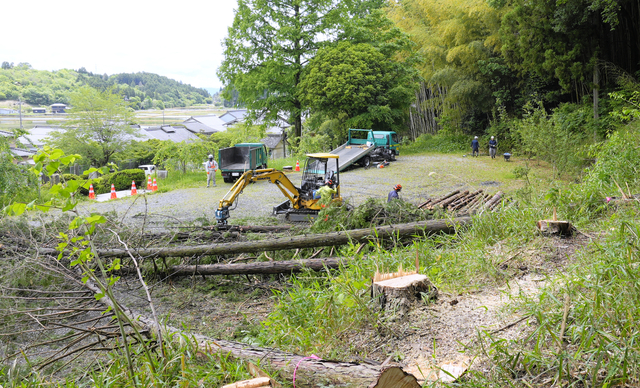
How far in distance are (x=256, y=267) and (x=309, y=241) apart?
0.74m

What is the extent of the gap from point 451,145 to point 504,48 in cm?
803

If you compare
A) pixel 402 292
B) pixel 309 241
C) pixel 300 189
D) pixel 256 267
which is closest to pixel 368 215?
pixel 309 241

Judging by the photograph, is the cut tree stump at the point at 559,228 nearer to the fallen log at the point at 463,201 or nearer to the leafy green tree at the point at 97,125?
the fallen log at the point at 463,201

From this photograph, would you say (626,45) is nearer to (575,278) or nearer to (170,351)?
(575,278)

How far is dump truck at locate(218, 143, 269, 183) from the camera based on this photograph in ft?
52.7

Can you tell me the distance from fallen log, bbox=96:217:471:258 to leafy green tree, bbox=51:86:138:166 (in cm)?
2837

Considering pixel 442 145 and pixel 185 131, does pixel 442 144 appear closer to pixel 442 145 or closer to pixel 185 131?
pixel 442 145

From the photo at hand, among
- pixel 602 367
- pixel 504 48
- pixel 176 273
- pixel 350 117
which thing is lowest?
pixel 176 273

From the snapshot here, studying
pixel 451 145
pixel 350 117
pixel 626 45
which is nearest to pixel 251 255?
pixel 626 45

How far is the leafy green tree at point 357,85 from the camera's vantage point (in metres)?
21.3

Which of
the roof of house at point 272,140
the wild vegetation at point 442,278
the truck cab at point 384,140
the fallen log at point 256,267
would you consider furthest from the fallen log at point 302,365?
the roof of house at point 272,140

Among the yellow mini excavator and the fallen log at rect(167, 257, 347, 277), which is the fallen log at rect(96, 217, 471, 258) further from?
the yellow mini excavator

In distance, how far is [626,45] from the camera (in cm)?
1373

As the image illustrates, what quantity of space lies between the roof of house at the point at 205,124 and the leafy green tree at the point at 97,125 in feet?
89.9
